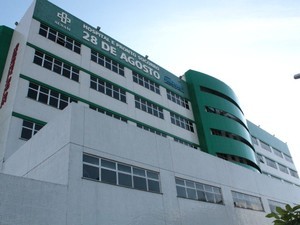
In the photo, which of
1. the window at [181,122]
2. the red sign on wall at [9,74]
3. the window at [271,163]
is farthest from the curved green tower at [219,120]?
the red sign on wall at [9,74]

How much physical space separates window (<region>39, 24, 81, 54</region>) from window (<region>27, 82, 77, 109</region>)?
569 centimetres

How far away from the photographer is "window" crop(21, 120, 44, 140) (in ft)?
75.8

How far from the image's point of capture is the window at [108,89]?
30.4 m

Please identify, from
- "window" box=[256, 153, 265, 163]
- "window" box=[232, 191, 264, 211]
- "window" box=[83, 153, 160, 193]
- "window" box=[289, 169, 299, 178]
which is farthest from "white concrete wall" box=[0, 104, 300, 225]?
"window" box=[289, 169, 299, 178]

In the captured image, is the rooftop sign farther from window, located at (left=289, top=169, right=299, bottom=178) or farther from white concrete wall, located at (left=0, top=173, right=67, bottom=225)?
window, located at (left=289, top=169, right=299, bottom=178)

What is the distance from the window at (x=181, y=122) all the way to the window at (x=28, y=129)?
17.0m

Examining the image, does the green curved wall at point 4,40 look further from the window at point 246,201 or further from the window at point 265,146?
the window at point 265,146

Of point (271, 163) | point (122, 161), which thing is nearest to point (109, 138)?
point (122, 161)

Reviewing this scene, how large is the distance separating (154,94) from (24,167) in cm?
2017

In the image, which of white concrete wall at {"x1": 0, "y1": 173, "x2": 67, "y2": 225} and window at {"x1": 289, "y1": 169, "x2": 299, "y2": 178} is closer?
white concrete wall at {"x1": 0, "y1": 173, "x2": 67, "y2": 225}

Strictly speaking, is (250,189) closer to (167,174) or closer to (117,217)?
(167,174)

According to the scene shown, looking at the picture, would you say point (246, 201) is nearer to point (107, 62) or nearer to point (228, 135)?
point (228, 135)

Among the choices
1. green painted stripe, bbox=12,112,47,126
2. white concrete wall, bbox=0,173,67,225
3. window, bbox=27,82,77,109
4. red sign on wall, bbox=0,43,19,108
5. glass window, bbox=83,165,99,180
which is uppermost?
red sign on wall, bbox=0,43,19,108

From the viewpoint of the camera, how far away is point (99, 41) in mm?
33906
